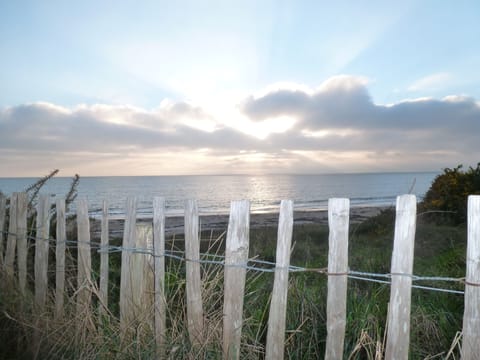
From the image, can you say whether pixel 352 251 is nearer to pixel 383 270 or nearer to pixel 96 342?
pixel 383 270

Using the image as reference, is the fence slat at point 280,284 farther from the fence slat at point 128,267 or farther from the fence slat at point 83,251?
the fence slat at point 83,251

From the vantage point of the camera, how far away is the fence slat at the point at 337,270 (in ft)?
8.13

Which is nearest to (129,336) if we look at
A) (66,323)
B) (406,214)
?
(66,323)

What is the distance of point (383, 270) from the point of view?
5.30m

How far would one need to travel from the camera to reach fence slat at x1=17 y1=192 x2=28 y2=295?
4.24 m

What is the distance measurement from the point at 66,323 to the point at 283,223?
6.64 ft

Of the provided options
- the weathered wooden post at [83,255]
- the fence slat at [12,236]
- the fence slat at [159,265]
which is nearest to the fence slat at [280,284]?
the fence slat at [159,265]

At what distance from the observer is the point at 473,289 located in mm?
2268

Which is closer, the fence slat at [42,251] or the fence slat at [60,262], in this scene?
the fence slat at [60,262]

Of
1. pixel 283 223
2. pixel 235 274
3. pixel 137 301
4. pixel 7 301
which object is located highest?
pixel 283 223

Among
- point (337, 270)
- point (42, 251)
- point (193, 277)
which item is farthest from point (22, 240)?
point (337, 270)

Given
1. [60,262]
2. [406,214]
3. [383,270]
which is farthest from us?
[383,270]

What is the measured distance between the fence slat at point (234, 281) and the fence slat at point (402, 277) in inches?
38.8

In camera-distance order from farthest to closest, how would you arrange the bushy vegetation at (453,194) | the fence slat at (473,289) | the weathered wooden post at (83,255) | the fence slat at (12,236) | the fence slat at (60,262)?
the bushy vegetation at (453,194)
the fence slat at (12,236)
the fence slat at (60,262)
the weathered wooden post at (83,255)
the fence slat at (473,289)
